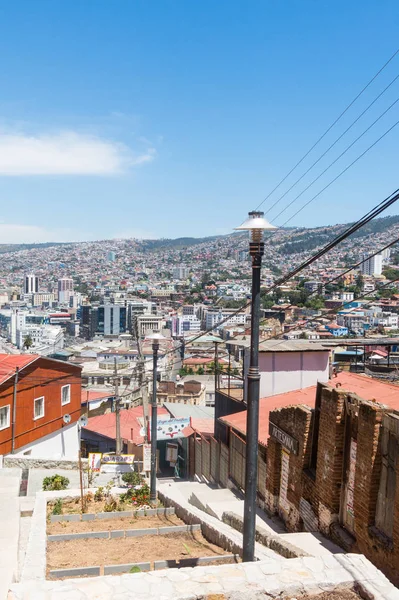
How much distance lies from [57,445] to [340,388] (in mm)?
15638

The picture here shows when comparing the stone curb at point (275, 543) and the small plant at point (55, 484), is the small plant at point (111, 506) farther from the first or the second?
the stone curb at point (275, 543)

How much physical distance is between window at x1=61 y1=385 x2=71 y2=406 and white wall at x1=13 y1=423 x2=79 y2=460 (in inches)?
34.9

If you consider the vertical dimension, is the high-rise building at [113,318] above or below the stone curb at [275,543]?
below

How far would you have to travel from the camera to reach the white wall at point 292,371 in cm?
1466

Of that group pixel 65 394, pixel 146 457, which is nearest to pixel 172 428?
pixel 65 394

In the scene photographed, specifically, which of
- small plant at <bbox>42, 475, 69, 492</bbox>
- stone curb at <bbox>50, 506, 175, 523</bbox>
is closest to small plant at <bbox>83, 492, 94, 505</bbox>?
stone curb at <bbox>50, 506, 175, 523</bbox>

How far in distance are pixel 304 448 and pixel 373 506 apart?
1.77 m

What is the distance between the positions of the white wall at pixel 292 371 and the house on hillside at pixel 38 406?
669 cm

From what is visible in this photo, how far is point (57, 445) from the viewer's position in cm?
2223

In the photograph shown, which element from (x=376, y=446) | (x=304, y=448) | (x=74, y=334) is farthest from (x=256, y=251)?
(x=74, y=334)

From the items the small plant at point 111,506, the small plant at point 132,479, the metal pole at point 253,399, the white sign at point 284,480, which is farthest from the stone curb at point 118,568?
the small plant at point 132,479

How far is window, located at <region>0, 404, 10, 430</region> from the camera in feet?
63.0

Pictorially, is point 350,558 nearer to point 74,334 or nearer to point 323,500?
point 323,500

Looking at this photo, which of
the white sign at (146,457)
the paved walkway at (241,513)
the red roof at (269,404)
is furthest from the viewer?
the white sign at (146,457)
